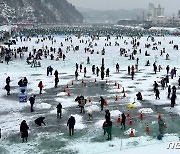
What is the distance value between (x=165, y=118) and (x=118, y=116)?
8.26 ft

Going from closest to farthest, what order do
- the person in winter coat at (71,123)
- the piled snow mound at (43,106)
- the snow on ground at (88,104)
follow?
the snow on ground at (88,104), the person in winter coat at (71,123), the piled snow mound at (43,106)

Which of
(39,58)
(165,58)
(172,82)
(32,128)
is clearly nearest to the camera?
(32,128)

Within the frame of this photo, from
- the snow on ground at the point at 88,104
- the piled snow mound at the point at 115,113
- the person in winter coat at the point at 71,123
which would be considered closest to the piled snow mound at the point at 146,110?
the snow on ground at the point at 88,104

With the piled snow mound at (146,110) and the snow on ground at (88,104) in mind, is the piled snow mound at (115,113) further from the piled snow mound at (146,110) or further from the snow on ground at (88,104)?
the piled snow mound at (146,110)

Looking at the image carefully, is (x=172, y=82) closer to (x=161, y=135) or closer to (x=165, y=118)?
(x=165, y=118)

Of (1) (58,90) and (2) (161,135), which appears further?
(1) (58,90)

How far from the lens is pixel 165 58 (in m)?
47.8

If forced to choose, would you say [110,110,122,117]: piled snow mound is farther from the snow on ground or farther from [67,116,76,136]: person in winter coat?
[67,116,76,136]: person in winter coat

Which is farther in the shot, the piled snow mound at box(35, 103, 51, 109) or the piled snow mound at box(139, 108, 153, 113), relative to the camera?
the piled snow mound at box(35, 103, 51, 109)

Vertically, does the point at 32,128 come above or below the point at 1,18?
below

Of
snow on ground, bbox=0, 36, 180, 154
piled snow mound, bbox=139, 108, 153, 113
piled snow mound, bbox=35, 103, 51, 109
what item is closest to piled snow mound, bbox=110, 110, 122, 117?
snow on ground, bbox=0, 36, 180, 154

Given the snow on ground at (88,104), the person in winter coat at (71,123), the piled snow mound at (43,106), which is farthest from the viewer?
the piled snow mound at (43,106)

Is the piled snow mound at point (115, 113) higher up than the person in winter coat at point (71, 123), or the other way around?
the person in winter coat at point (71, 123)

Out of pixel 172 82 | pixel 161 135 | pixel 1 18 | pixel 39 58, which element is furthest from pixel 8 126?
pixel 1 18
